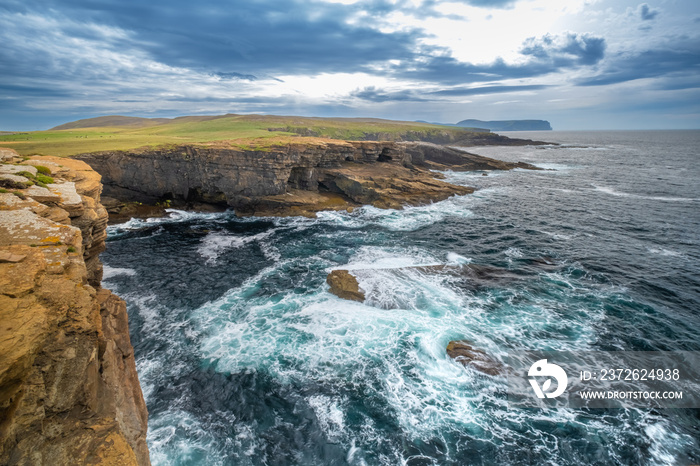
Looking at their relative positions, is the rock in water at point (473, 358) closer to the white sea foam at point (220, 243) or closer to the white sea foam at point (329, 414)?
the white sea foam at point (329, 414)

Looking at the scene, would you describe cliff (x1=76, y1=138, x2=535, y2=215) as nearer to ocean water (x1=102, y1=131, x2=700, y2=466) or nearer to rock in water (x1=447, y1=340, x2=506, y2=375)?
ocean water (x1=102, y1=131, x2=700, y2=466)

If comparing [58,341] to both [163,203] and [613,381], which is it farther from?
[163,203]

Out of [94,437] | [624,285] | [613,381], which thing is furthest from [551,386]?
[94,437]

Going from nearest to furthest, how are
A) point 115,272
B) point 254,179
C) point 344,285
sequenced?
point 344,285, point 115,272, point 254,179

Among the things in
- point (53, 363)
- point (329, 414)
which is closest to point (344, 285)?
point (329, 414)

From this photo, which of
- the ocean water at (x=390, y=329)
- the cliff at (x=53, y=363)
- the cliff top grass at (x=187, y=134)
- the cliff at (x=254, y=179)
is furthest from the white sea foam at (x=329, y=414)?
the cliff top grass at (x=187, y=134)

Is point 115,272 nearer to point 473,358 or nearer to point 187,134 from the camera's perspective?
point 473,358
